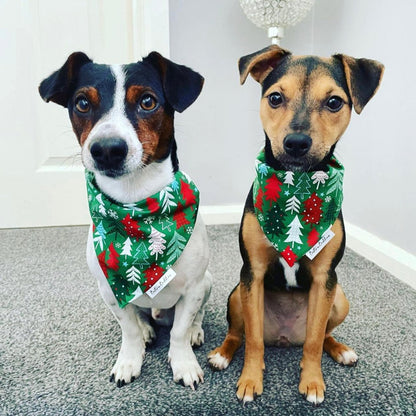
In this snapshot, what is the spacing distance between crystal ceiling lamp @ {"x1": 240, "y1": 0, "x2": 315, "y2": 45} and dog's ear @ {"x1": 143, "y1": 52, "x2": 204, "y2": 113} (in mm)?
1411

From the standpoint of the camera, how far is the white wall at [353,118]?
211 cm

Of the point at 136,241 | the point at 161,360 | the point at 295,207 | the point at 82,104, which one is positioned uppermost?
the point at 82,104

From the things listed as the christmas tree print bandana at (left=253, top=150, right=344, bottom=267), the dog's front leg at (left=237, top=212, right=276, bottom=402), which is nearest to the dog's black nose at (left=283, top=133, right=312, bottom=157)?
the christmas tree print bandana at (left=253, top=150, right=344, bottom=267)

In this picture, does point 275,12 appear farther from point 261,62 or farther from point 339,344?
point 339,344

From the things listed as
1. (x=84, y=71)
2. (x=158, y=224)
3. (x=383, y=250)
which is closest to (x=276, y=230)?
(x=158, y=224)

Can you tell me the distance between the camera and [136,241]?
1.31 meters

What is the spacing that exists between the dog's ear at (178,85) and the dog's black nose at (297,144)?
0.32 metres

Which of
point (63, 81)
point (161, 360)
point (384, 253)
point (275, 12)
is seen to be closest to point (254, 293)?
point (161, 360)

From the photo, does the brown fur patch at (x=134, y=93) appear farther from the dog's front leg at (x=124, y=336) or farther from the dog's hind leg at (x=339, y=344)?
the dog's hind leg at (x=339, y=344)

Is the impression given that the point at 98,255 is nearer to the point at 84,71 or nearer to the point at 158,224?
the point at 158,224

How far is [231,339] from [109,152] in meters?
0.75

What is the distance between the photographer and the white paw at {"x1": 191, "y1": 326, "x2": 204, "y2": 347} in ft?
4.98

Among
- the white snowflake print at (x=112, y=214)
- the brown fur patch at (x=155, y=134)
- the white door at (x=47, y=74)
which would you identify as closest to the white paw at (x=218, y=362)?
the white snowflake print at (x=112, y=214)

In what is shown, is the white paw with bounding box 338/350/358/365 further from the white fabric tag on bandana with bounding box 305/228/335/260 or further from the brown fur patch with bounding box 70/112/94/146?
the brown fur patch with bounding box 70/112/94/146
